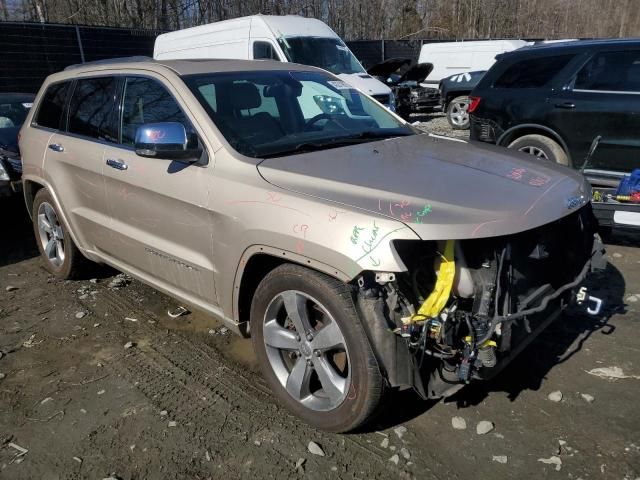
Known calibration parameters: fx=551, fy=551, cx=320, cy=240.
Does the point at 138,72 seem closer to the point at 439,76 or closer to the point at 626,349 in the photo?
the point at 626,349

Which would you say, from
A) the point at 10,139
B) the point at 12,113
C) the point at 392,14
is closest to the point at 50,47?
the point at 12,113

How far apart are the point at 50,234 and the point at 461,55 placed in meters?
14.3

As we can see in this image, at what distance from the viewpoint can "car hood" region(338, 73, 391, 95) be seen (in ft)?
39.7

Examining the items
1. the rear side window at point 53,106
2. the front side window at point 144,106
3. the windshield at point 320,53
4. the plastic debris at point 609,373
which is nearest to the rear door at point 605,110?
the plastic debris at point 609,373

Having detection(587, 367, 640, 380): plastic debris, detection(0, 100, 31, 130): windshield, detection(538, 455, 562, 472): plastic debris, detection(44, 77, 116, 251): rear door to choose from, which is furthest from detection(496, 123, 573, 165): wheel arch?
detection(0, 100, 31, 130): windshield

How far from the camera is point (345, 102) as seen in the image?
411cm

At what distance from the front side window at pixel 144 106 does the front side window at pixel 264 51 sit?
27.3 ft

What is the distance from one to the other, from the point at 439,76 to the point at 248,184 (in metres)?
15.5

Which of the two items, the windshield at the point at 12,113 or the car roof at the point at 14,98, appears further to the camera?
the car roof at the point at 14,98

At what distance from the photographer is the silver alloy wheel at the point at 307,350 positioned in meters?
2.76

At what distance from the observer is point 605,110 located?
6.01m

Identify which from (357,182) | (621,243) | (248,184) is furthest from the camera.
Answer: (621,243)

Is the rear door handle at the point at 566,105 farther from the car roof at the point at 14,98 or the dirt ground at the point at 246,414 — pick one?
the car roof at the point at 14,98

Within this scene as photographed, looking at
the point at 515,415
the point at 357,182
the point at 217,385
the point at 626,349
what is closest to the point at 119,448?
the point at 217,385
